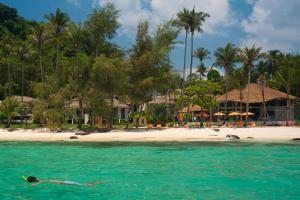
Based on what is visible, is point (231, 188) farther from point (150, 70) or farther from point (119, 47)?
point (119, 47)

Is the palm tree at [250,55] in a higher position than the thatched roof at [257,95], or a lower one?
higher

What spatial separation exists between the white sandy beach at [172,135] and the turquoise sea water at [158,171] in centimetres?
548

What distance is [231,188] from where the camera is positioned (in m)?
13.9

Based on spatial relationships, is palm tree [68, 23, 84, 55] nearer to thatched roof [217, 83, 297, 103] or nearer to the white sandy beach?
the white sandy beach

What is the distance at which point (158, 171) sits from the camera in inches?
701

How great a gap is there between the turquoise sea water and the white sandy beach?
18.0 feet

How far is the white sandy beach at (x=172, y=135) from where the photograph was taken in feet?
114

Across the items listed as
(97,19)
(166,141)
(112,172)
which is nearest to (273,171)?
(112,172)

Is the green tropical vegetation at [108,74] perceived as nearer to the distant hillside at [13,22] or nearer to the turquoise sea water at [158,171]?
the turquoise sea water at [158,171]

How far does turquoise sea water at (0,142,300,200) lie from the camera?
13203 mm

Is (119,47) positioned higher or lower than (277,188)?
higher

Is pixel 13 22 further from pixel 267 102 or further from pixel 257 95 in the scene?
pixel 267 102

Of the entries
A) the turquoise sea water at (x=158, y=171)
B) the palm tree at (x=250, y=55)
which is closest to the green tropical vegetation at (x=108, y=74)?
the palm tree at (x=250, y=55)

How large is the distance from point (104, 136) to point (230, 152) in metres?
14.0
